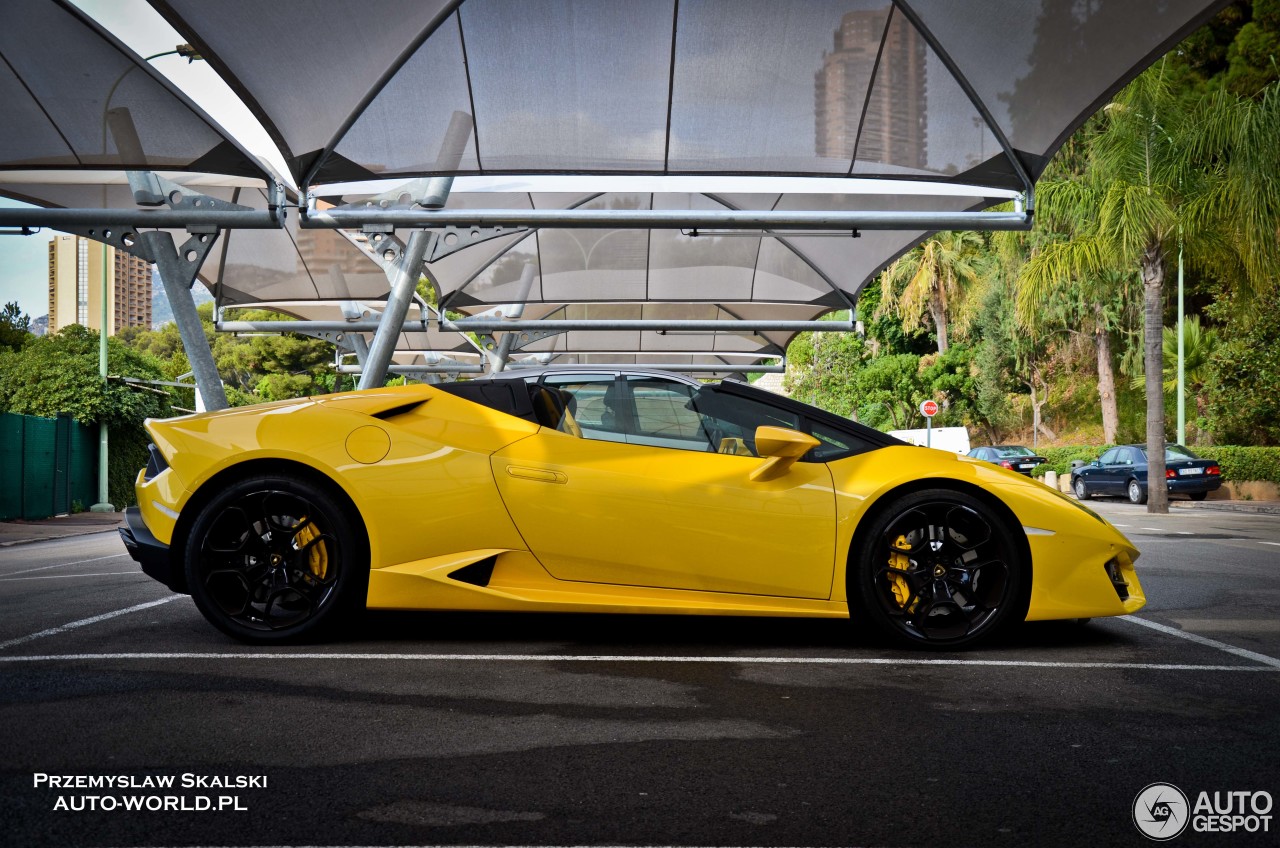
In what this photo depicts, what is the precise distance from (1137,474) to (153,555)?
25695mm

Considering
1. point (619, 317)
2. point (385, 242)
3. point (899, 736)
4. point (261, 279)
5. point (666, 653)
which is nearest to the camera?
point (899, 736)

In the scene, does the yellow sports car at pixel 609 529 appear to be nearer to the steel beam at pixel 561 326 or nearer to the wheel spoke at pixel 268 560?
the wheel spoke at pixel 268 560

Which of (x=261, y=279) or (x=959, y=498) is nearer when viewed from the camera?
(x=959, y=498)

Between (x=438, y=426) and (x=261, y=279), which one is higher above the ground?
(x=261, y=279)

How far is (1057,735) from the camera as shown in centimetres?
343

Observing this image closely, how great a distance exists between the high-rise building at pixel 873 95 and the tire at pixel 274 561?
6.27 metres

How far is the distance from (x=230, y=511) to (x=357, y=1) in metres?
4.86

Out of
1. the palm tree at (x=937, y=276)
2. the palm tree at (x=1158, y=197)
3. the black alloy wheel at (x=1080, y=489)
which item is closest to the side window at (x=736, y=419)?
the palm tree at (x=1158, y=197)

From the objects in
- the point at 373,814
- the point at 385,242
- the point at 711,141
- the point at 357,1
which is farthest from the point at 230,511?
the point at 385,242

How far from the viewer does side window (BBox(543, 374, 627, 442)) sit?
5.06 metres

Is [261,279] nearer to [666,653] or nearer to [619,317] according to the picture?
[619,317]

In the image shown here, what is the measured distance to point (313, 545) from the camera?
4.93 m

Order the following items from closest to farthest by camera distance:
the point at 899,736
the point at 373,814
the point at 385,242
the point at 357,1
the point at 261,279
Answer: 1. the point at 373,814
2. the point at 899,736
3. the point at 357,1
4. the point at 385,242
5. the point at 261,279

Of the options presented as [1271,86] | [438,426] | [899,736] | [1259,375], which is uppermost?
[1271,86]
